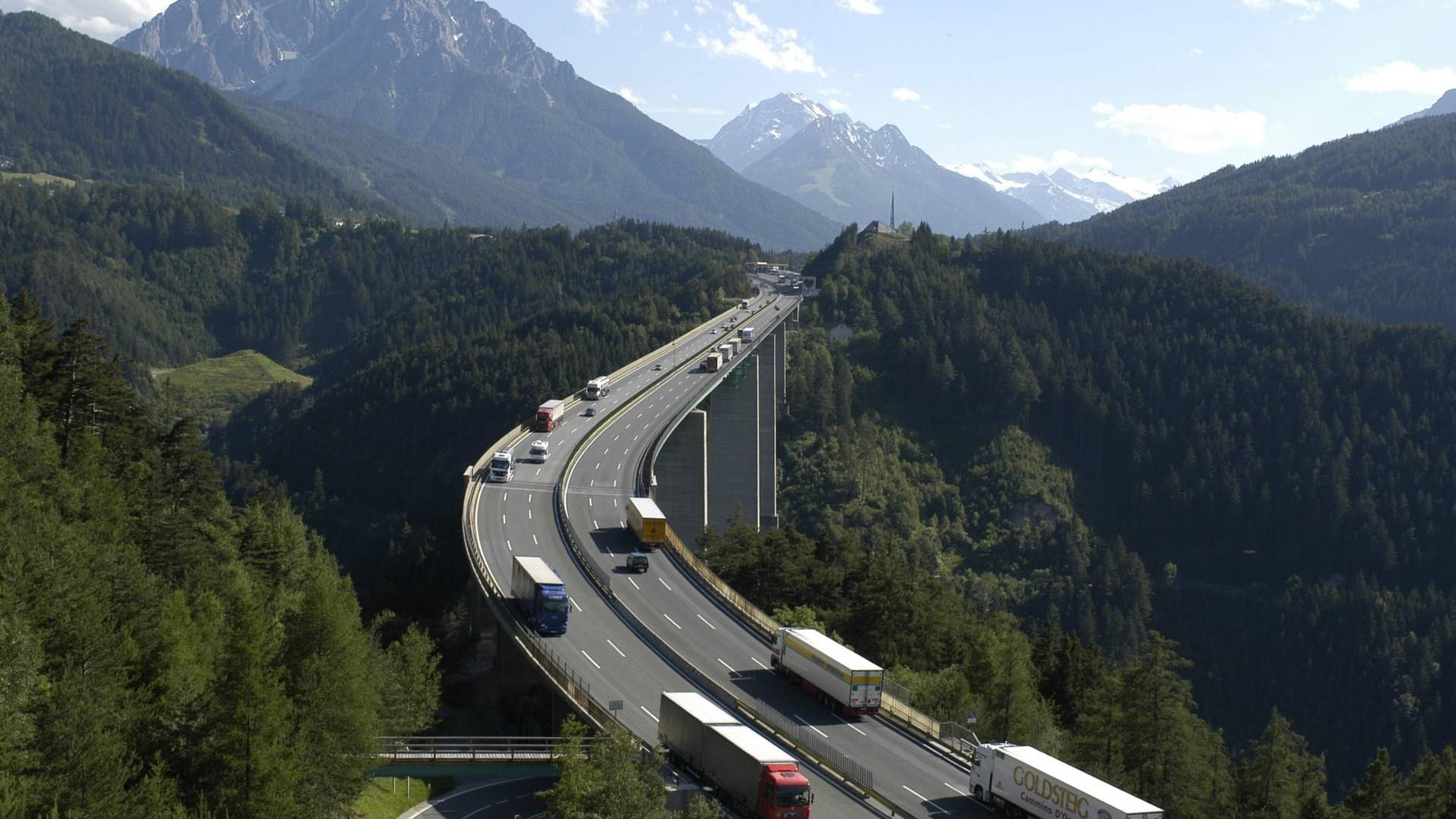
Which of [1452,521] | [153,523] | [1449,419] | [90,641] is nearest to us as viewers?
[90,641]

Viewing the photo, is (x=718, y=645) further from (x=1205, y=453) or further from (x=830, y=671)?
(x=1205, y=453)

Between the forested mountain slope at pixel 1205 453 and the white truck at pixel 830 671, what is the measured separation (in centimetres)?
8032

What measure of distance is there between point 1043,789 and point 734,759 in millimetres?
7872

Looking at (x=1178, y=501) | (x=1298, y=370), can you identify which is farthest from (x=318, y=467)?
(x=1298, y=370)

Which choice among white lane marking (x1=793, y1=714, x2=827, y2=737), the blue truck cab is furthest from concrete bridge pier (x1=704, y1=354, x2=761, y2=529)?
white lane marking (x1=793, y1=714, x2=827, y2=737)

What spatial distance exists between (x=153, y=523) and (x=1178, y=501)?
125176mm

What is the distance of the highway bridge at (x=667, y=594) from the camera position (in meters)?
40.3

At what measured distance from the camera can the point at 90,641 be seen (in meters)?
31.8

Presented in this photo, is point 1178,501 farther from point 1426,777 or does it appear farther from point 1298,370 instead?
point 1426,777

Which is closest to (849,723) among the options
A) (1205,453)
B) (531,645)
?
(531,645)

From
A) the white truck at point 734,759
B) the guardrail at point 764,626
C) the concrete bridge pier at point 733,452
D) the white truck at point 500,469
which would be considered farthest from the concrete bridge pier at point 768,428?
the white truck at point 734,759

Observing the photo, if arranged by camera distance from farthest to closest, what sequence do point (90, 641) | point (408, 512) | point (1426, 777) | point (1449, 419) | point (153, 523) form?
point (1449, 419) < point (408, 512) < point (1426, 777) < point (153, 523) < point (90, 641)

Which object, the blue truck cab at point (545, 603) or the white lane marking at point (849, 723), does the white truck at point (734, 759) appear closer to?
the white lane marking at point (849, 723)

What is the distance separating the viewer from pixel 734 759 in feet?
117
